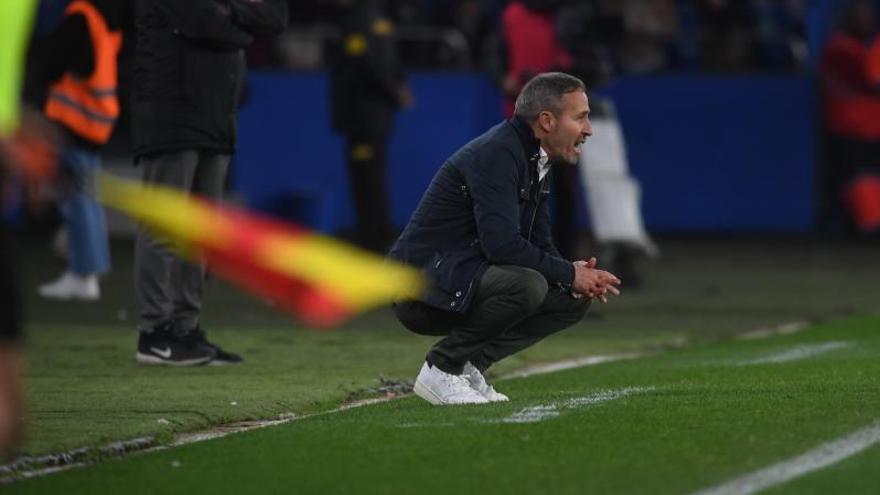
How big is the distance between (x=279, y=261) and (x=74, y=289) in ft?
33.2

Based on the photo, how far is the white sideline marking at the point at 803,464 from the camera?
22.3 ft

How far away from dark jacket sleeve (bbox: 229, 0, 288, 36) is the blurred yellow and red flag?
17.2 ft

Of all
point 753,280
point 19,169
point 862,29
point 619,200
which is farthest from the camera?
point 862,29

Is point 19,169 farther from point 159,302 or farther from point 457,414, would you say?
point 159,302

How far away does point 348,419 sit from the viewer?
861 centimetres

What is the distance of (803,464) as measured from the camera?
284 inches

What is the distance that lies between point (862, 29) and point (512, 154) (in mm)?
12647

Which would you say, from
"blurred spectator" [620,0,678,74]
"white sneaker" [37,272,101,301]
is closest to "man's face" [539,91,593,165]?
"white sneaker" [37,272,101,301]

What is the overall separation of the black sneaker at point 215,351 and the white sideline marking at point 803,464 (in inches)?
157

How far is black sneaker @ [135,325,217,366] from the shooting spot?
426 inches

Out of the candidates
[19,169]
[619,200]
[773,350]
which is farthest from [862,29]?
[19,169]

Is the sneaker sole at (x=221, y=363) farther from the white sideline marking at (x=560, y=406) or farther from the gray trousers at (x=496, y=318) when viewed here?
the white sideline marking at (x=560, y=406)

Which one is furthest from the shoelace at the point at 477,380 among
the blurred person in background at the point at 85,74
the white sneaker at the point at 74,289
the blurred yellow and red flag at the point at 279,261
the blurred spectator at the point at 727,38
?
the blurred spectator at the point at 727,38

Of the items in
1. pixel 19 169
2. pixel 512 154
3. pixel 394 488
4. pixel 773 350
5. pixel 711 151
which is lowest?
pixel 711 151
